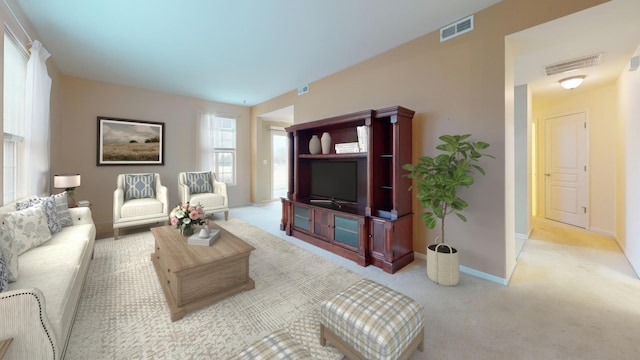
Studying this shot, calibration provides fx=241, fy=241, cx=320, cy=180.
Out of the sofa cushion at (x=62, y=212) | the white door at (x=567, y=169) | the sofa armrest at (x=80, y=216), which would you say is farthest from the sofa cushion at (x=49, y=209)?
the white door at (x=567, y=169)

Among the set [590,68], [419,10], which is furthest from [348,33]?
[590,68]

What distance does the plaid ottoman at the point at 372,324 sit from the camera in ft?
4.20

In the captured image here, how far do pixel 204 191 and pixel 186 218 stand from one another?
292cm

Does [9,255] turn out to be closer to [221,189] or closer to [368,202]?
[368,202]

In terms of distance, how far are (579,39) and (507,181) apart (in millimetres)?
1588

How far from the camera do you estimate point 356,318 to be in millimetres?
1384

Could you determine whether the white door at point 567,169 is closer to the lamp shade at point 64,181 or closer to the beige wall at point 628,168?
the beige wall at point 628,168

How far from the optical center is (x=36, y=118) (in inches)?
112

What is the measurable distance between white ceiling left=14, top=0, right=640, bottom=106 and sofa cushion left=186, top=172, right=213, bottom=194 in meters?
2.00

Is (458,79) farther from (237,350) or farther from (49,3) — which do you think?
(49,3)

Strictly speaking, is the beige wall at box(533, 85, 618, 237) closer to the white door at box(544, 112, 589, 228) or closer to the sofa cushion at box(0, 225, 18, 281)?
the white door at box(544, 112, 589, 228)

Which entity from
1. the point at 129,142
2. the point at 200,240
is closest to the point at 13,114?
the point at 129,142

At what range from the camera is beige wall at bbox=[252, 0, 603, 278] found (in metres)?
2.35

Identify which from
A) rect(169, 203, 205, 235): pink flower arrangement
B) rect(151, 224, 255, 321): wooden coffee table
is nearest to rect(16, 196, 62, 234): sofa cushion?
rect(151, 224, 255, 321): wooden coffee table
